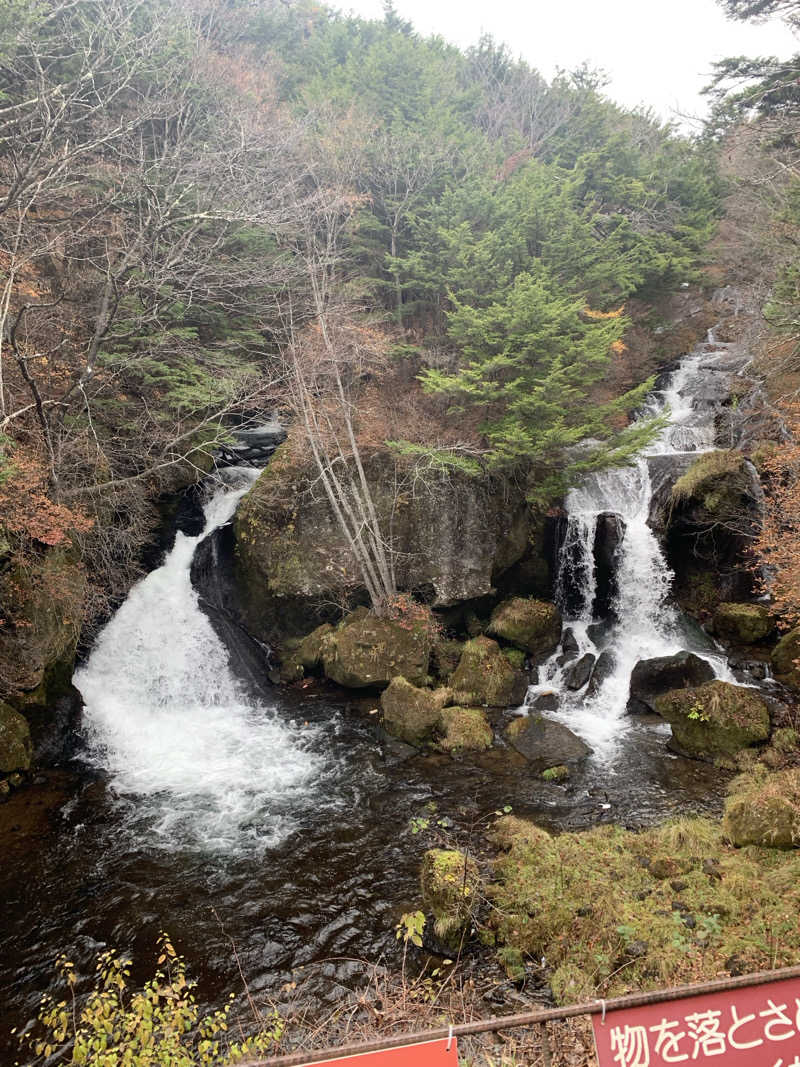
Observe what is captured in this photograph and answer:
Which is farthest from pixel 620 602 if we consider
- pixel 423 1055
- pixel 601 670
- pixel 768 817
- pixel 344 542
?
pixel 423 1055

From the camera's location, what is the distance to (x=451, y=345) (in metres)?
17.3

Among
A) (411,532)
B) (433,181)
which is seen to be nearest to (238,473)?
(411,532)

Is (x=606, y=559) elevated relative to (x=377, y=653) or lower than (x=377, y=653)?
elevated

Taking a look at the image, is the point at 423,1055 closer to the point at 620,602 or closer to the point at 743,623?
the point at 743,623

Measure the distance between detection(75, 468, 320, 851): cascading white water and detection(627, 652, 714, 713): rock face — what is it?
7.37m

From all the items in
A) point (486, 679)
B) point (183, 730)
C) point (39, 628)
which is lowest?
point (183, 730)

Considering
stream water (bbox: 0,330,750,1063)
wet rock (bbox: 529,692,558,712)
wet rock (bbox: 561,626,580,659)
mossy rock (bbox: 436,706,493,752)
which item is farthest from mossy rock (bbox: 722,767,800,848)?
wet rock (bbox: 561,626,580,659)

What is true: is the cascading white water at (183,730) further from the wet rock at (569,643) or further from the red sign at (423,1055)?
the wet rock at (569,643)

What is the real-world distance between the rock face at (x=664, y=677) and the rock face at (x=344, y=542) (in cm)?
442

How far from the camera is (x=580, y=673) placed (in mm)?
13258

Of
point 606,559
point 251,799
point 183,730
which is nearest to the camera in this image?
point 251,799

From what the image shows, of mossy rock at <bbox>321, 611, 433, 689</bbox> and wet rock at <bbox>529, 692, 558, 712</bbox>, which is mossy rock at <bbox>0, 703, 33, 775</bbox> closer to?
mossy rock at <bbox>321, 611, 433, 689</bbox>

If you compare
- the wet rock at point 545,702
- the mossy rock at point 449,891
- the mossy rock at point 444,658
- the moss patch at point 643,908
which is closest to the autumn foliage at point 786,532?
the wet rock at point 545,702

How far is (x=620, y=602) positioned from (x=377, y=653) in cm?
680
